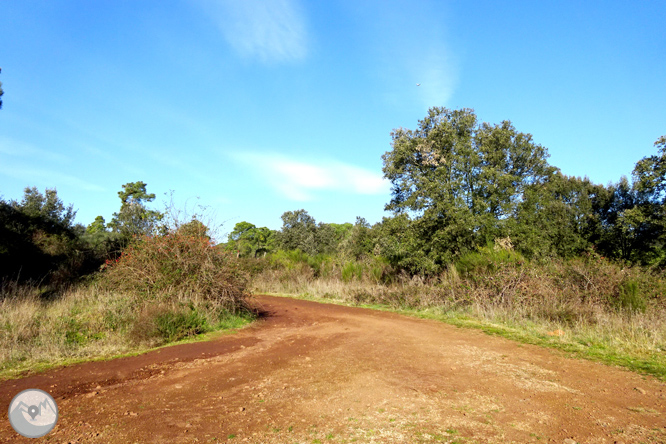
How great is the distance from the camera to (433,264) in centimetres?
1780

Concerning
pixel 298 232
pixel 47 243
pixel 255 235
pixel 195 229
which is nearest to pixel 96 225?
pixel 255 235

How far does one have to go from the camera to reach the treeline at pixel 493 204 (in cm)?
1767

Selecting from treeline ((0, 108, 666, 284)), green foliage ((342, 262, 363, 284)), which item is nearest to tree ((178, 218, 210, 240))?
treeline ((0, 108, 666, 284))

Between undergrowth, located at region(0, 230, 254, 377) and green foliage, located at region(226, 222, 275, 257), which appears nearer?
undergrowth, located at region(0, 230, 254, 377)

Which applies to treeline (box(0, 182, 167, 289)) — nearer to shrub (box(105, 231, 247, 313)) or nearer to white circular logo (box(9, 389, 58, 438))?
shrub (box(105, 231, 247, 313))

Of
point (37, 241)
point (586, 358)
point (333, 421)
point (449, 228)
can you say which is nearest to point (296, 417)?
point (333, 421)

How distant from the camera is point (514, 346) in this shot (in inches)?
310

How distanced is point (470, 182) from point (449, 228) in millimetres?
4806

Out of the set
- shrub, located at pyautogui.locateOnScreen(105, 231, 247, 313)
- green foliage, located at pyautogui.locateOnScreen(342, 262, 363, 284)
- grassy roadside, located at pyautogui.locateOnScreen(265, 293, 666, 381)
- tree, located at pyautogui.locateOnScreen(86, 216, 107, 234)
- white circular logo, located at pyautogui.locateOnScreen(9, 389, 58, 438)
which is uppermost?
tree, located at pyautogui.locateOnScreen(86, 216, 107, 234)

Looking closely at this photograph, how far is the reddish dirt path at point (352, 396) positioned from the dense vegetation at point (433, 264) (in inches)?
62.8

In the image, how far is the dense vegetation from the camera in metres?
9.05

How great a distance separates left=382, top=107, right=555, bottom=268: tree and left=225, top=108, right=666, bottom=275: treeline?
49mm

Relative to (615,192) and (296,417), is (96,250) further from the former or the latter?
(615,192)

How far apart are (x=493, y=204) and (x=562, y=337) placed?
12.4 metres
